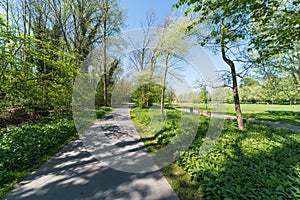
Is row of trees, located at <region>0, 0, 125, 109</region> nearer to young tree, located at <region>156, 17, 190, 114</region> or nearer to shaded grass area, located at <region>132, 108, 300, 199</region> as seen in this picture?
shaded grass area, located at <region>132, 108, 300, 199</region>

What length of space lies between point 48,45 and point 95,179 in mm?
3866

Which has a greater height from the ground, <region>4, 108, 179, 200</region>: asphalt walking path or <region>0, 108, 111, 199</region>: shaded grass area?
<region>0, 108, 111, 199</region>: shaded grass area

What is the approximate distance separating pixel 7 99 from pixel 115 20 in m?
11.6

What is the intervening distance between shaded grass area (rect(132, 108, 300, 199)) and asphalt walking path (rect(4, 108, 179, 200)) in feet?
1.50

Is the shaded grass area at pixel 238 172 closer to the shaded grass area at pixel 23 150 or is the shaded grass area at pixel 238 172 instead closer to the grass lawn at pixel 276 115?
the shaded grass area at pixel 23 150

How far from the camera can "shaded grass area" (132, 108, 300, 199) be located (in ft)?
7.13

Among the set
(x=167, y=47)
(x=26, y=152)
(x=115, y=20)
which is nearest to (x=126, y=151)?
(x=26, y=152)

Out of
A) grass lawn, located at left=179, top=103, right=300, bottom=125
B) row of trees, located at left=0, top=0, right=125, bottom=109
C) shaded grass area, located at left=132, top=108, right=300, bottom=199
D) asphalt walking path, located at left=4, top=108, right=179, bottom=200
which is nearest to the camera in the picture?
shaded grass area, located at left=132, top=108, right=300, bottom=199

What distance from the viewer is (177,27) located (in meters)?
8.25

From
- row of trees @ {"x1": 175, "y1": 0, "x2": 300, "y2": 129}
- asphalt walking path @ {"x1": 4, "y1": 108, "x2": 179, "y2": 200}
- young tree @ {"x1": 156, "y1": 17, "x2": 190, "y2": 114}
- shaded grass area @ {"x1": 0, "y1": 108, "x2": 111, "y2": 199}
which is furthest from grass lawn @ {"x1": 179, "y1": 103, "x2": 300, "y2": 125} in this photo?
shaded grass area @ {"x1": 0, "y1": 108, "x2": 111, "y2": 199}

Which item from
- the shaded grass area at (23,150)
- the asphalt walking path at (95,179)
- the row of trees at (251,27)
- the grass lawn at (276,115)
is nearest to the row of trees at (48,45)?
the shaded grass area at (23,150)

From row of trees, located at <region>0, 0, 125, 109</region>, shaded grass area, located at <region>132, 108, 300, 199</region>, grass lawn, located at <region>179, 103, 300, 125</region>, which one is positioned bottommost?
grass lawn, located at <region>179, 103, 300, 125</region>

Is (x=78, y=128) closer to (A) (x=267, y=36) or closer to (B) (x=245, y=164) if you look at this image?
(B) (x=245, y=164)

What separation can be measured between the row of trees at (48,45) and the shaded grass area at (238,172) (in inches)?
179
